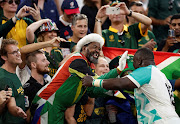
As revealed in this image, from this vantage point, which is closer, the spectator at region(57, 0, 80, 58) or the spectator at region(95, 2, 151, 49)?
the spectator at region(95, 2, 151, 49)

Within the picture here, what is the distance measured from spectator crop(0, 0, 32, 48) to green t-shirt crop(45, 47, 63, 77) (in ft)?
1.95

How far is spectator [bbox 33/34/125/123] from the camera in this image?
5.86 metres

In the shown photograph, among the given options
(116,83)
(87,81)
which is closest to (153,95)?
(116,83)

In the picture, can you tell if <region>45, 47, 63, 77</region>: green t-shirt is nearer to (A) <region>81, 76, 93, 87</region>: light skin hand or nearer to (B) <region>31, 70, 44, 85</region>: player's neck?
(B) <region>31, 70, 44, 85</region>: player's neck

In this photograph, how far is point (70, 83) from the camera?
5.96 m

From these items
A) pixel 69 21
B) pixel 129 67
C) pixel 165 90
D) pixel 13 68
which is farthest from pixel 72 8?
pixel 165 90

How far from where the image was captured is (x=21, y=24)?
23.7 ft

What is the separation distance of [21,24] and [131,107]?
108 inches

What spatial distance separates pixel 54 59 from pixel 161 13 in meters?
3.89

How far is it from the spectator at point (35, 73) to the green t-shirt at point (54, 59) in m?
0.31

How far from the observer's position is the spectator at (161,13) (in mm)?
9641

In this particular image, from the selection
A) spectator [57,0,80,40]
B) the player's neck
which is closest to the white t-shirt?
the player's neck

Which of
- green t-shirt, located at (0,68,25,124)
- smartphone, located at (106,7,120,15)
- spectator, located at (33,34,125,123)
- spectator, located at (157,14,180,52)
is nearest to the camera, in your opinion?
green t-shirt, located at (0,68,25,124)

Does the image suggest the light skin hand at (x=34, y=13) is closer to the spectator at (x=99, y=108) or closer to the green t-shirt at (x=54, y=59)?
the green t-shirt at (x=54, y=59)
